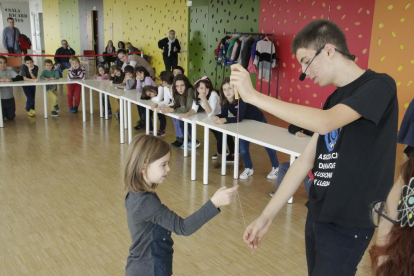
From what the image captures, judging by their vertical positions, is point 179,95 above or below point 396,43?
below

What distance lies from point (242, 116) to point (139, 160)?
2829 millimetres

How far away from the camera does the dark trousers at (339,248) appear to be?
142cm

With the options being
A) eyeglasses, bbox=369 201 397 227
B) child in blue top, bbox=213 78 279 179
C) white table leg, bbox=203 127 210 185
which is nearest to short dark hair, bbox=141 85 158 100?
child in blue top, bbox=213 78 279 179

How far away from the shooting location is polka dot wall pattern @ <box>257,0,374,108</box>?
7.01 m

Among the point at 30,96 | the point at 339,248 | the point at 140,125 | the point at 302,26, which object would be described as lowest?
the point at 140,125

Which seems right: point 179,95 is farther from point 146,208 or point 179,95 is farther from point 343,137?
point 343,137

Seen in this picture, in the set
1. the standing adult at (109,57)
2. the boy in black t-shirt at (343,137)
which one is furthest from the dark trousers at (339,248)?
the standing adult at (109,57)

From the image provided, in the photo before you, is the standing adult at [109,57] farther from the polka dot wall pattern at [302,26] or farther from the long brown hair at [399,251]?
the long brown hair at [399,251]

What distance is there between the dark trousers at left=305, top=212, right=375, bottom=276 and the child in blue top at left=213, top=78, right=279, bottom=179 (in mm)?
3021

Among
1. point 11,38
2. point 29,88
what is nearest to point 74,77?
Answer: point 29,88

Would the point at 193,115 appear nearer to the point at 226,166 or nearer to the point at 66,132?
the point at 226,166

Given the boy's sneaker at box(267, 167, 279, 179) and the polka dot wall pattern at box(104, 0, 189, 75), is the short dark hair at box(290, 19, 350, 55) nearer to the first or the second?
the boy's sneaker at box(267, 167, 279, 179)

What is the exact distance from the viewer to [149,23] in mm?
13008

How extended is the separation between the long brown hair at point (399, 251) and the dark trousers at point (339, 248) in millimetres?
607
